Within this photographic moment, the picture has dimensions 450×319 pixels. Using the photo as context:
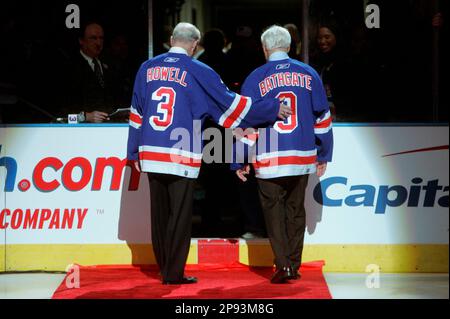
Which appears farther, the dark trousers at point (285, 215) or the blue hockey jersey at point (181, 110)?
the dark trousers at point (285, 215)

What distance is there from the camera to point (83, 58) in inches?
337

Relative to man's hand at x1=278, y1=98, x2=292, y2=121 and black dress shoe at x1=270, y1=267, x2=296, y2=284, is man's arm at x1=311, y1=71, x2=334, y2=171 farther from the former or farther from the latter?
black dress shoe at x1=270, y1=267, x2=296, y2=284

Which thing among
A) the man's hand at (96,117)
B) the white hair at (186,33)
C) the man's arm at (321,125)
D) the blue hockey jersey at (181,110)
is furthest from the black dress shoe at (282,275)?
the man's hand at (96,117)

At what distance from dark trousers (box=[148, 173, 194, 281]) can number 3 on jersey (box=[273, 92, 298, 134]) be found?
75 cm

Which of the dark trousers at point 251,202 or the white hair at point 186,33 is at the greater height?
the white hair at point 186,33

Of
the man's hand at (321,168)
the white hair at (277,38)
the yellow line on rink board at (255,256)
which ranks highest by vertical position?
the white hair at (277,38)

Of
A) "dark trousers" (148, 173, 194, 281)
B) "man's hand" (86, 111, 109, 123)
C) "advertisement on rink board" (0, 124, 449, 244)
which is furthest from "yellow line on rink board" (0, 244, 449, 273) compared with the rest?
"man's hand" (86, 111, 109, 123)

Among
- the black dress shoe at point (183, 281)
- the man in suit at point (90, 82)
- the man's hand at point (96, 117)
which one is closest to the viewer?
the black dress shoe at point (183, 281)

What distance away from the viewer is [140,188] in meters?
8.19

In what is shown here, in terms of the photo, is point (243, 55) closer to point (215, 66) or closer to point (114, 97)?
point (215, 66)

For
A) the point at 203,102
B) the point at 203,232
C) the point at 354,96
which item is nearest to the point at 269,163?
the point at 203,102

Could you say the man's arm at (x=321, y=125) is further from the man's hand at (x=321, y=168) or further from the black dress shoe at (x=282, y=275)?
the black dress shoe at (x=282, y=275)

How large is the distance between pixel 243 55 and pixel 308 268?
90.9 inches

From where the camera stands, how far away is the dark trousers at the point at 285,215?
755cm
